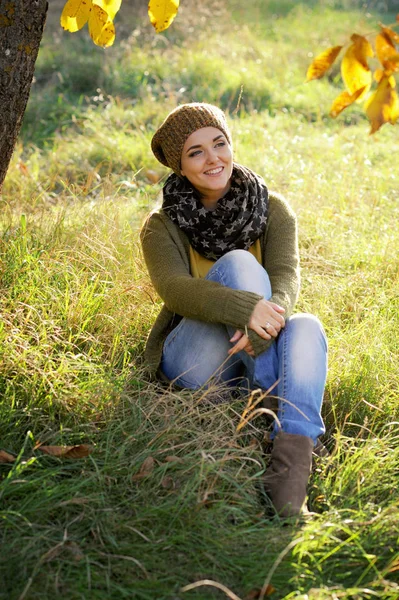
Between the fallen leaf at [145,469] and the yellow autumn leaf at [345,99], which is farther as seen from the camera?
the fallen leaf at [145,469]

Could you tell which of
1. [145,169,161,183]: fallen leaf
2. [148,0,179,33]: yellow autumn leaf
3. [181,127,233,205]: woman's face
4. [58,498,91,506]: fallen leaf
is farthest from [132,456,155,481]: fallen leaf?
[145,169,161,183]: fallen leaf

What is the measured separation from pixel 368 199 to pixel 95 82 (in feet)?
12.3

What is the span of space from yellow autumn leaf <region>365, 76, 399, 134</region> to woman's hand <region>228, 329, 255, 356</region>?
100cm

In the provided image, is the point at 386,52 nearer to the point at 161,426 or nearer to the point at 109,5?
the point at 109,5

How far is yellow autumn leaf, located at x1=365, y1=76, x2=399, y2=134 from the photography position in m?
1.83

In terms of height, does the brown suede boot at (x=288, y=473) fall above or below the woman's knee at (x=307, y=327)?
below

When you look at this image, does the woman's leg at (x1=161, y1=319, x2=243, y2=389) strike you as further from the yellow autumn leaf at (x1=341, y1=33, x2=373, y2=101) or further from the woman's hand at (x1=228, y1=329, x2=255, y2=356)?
the yellow autumn leaf at (x1=341, y1=33, x2=373, y2=101)

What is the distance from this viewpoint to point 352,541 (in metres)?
2.19

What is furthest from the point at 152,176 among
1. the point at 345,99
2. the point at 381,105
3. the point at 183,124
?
the point at 381,105

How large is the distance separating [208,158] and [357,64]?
1.12 metres

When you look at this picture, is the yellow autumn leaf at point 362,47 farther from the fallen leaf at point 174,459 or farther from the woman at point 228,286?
the fallen leaf at point 174,459

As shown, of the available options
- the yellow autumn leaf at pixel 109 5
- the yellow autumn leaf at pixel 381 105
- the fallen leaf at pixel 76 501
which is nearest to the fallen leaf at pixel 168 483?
the fallen leaf at pixel 76 501

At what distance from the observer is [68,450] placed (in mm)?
2379

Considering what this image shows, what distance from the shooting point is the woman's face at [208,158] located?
2922mm
